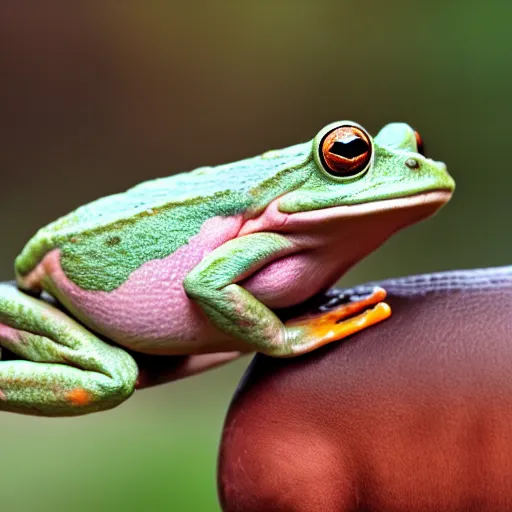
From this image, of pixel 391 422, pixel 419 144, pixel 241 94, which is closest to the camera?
pixel 391 422

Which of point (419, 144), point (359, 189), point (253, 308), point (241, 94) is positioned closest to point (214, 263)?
point (253, 308)

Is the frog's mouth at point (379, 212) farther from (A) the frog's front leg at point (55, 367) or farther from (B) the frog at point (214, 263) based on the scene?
(A) the frog's front leg at point (55, 367)

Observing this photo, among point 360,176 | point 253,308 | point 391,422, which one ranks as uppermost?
point 360,176

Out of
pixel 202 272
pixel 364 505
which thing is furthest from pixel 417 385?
pixel 202 272

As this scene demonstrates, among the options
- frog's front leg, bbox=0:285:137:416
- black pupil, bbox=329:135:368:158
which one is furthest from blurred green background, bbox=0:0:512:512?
black pupil, bbox=329:135:368:158

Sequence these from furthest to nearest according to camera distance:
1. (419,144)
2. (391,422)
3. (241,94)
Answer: (241,94)
(419,144)
(391,422)

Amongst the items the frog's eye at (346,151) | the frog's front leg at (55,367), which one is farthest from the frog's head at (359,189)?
the frog's front leg at (55,367)

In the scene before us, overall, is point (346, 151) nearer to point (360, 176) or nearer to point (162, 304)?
point (360, 176)

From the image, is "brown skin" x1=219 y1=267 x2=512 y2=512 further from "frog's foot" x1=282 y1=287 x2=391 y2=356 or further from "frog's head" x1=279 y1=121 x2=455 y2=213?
"frog's head" x1=279 y1=121 x2=455 y2=213
